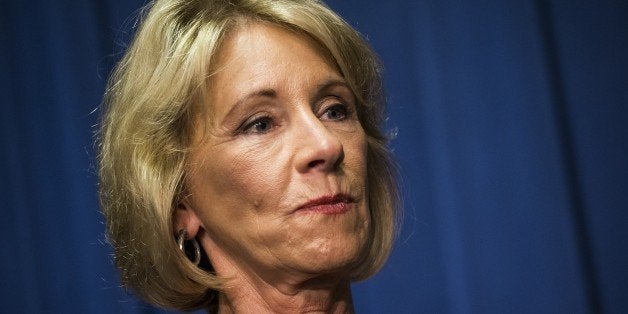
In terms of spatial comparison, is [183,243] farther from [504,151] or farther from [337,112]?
[504,151]

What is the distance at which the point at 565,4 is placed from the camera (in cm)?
226

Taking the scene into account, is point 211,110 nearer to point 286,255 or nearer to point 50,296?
point 286,255

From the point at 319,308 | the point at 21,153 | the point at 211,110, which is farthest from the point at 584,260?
the point at 21,153

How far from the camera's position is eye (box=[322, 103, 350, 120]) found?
131 cm

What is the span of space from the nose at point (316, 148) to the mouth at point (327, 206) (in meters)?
0.04

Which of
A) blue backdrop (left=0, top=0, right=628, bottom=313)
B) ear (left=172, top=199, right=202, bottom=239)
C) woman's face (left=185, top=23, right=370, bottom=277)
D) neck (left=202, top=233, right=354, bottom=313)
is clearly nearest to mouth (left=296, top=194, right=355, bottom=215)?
woman's face (left=185, top=23, right=370, bottom=277)

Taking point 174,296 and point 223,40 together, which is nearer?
point 223,40

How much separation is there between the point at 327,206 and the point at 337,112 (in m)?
0.21

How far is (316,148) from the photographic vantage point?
1188mm

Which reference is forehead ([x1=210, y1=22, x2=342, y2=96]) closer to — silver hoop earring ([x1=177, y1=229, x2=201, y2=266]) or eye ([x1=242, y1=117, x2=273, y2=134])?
eye ([x1=242, y1=117, x2=273, y2=134])

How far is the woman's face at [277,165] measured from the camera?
118 centimetres

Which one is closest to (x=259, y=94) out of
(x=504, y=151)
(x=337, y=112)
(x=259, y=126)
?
(x=259, y=126)

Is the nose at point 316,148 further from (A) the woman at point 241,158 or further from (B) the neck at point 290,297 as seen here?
(B) the neck at point 290,297

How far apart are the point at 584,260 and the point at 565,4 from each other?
723 mm
